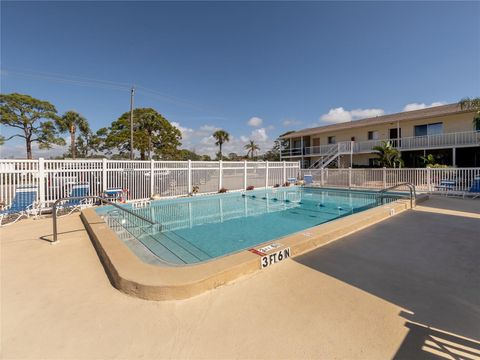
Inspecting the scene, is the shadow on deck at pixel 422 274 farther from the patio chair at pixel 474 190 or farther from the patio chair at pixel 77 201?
the patio chair at pixel 77 201

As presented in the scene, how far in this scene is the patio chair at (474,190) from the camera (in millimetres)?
10500

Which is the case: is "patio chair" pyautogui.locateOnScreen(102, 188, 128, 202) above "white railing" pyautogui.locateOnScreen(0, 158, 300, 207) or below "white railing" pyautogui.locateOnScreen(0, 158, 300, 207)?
below

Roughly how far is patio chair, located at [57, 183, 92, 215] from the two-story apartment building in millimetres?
19603

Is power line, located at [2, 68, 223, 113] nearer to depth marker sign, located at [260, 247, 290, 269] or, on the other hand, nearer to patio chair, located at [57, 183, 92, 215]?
patio chair, located at [57, 183, 92, 215]

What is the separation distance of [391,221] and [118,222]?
8.33 meters

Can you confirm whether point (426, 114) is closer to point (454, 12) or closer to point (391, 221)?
point (454, 12)

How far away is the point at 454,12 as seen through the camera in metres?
9.59

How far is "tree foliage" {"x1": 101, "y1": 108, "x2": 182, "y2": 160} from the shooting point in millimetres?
27953

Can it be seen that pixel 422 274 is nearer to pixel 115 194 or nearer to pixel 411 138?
pixel 115 194

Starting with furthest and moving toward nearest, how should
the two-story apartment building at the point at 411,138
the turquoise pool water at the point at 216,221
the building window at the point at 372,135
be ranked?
the building window at the point at 372,135 → the two-story apartment building at the point at 411,138 → the turquoise pool water at the point at 216,221

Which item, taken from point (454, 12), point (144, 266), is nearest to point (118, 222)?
point (144, 266)

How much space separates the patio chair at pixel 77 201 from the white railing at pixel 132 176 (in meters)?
0.22

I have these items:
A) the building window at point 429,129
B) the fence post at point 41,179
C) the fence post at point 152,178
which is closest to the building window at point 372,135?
the building window at point 429,129

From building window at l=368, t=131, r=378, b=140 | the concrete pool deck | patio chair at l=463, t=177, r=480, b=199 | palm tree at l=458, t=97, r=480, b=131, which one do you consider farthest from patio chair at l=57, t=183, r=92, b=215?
building window at l=368, t=131, r=378, b=140
